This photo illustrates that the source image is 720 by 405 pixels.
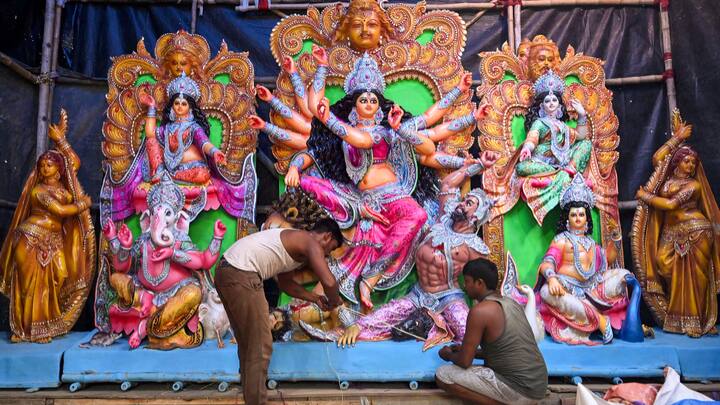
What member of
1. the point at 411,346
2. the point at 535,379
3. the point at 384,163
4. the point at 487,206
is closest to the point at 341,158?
the point at 384,163

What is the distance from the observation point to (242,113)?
4.87 meters

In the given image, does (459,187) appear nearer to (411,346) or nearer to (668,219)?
(411,346)

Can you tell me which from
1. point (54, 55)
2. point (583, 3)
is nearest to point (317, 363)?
point (54, 55)

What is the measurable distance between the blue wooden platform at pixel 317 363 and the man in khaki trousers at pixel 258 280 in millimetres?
534

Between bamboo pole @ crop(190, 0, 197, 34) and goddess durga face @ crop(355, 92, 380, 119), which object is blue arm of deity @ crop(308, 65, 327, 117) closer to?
goddess durga face @ crop(355, 92, 380, 119)

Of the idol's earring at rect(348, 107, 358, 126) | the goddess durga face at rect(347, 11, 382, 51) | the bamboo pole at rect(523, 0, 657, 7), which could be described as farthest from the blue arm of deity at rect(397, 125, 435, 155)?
the bamboo pole at rect(523, 0, 657, 7)

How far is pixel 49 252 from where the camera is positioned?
14.4 ft

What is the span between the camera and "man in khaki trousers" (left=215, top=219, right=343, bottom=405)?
11.0 feet

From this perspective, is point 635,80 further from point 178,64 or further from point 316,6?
point 178,64

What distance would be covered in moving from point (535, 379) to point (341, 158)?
2.28m

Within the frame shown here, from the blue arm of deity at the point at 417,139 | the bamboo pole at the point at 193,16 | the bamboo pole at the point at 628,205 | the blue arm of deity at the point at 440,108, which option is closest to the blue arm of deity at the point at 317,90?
the blue arm of deity at the point at 417,139

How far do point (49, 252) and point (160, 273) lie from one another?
883 mm

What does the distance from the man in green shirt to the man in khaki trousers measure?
0.83 m

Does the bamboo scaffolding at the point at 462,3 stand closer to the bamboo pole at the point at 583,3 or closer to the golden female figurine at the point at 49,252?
the bamboo pole at the point at 583,3
